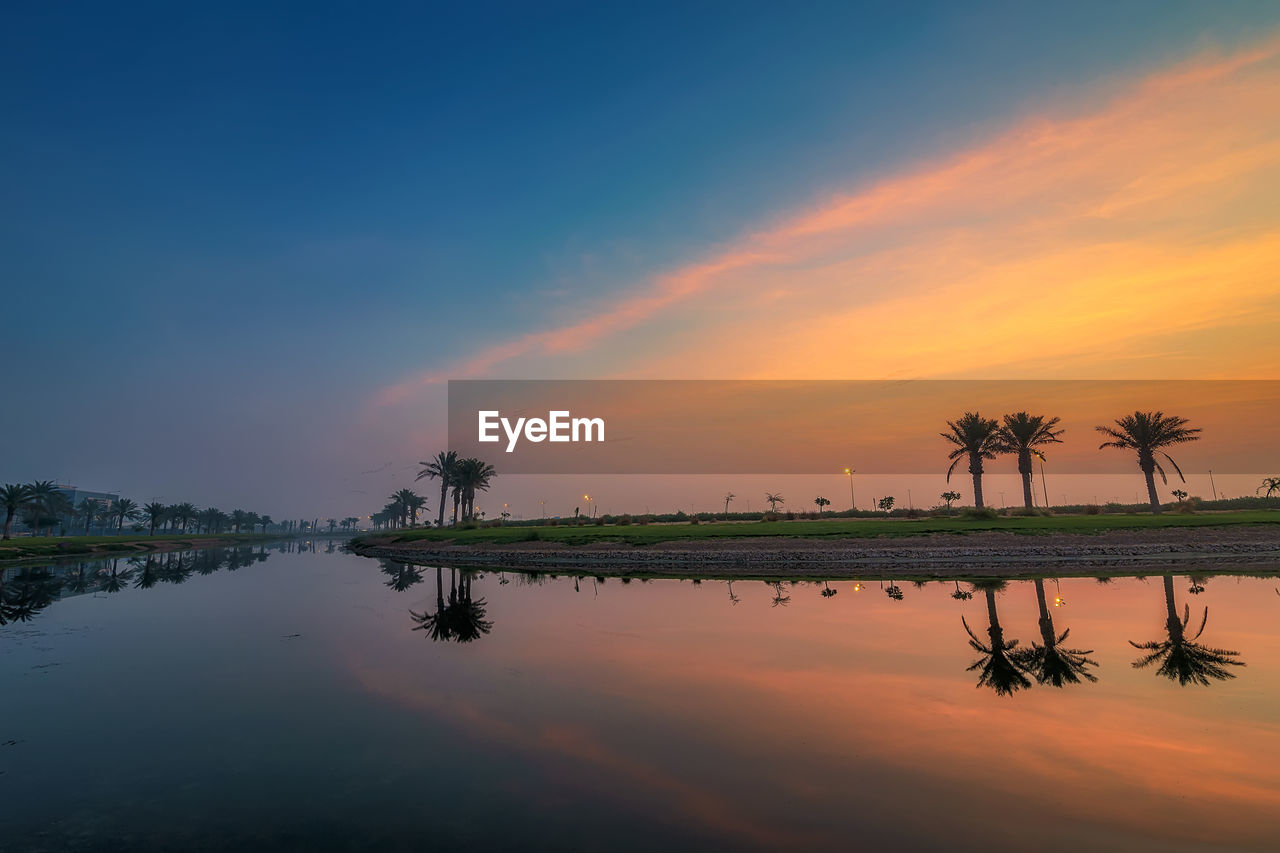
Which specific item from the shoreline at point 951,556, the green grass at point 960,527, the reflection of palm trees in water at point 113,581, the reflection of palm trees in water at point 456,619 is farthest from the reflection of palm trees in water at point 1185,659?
the reflection of palm trees in water at point 113,581

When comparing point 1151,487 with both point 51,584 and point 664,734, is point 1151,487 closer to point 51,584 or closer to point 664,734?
point 664,734

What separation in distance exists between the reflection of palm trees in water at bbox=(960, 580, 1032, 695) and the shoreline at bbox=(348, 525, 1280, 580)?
16782mm

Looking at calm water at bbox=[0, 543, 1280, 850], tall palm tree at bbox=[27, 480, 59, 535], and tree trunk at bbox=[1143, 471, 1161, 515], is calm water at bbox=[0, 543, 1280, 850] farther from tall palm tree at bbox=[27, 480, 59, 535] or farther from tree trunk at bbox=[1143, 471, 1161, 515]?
tall palm tree at bbox=[27, 480, 59, 535]

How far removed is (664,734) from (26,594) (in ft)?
148

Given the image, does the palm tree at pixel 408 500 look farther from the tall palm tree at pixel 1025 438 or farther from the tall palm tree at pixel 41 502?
the tall palm tree at pixel 1025 438

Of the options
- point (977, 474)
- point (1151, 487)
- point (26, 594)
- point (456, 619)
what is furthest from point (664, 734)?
point (1151, 487)

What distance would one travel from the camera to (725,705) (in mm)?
11297

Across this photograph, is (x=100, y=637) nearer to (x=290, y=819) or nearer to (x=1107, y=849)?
(x=290, y=819)

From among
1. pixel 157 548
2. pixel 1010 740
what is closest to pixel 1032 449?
pixel 1010 740

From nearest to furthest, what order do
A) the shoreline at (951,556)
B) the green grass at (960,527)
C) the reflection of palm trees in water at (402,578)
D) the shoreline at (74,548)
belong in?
the shoreline at (951,556), the reflection of palm trees in water at (402,578), the green grass at (960,527), the shoreline at (74,548)

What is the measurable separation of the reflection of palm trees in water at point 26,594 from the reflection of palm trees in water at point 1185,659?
39.6 meters

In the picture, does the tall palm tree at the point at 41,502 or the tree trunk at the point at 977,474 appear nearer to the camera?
→ the tree trunk at the point at 977,474

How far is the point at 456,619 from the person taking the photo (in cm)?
2333

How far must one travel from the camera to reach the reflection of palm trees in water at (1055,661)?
1240cm
